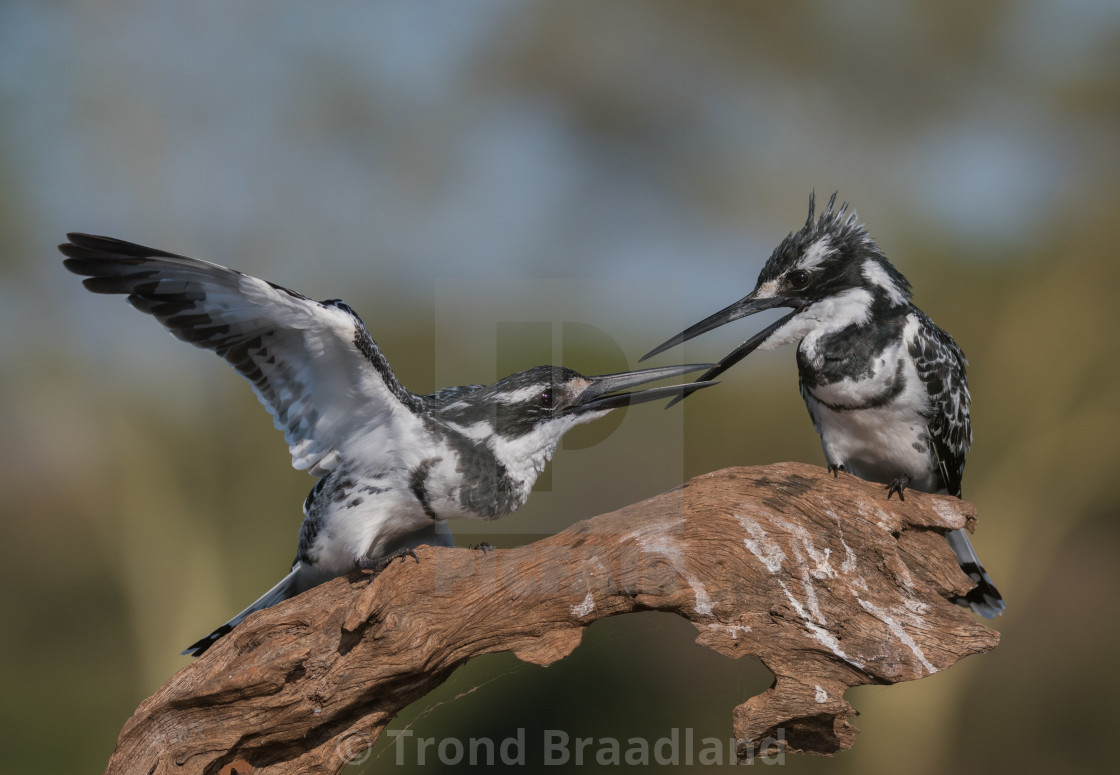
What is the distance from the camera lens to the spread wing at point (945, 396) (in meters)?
2.01

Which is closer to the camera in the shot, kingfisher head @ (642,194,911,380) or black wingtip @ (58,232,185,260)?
black wingtip @ (58,232,185,260)

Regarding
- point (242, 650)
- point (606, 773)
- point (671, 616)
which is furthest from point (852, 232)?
point (606, 773)

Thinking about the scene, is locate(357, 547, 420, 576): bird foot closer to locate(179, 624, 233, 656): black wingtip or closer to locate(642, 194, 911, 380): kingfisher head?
locate(179, 624, 233, 656): black wingtip

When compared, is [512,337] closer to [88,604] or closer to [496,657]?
[496,657]

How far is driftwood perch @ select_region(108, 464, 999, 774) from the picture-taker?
173 centimetres

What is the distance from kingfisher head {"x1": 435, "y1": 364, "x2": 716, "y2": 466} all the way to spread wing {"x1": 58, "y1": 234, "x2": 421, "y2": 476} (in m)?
0.14

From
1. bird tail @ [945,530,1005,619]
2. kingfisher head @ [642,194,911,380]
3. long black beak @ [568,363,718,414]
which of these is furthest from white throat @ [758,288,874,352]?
bird tail @ [945,530,1005,619]

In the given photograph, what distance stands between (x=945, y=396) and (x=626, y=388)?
84 centimetres

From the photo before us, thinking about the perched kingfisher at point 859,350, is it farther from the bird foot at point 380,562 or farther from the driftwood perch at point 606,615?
the bird foot at point 380,562

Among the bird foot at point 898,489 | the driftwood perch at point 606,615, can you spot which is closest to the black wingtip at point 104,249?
the driftwood perch at point 606,615

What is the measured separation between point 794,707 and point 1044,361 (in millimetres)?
3572

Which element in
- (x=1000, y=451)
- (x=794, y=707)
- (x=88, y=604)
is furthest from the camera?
(x=88, y=604)

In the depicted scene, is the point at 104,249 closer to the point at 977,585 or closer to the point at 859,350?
the point at 859,350

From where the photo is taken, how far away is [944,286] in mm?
4633
